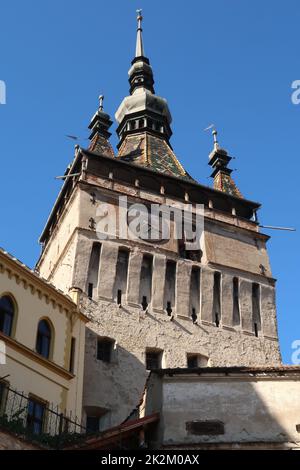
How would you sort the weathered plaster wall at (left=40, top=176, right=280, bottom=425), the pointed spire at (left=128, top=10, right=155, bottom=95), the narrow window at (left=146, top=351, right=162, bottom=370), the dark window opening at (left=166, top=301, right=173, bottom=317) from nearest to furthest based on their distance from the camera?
the weathered plaster wall at (left=40, top=176, right=280, bottom=425) → the narrow window at (left=146, top=351, right=162, bottom=370) → the dark window opening at (left=166, top=301, right=173, bottom=317) → the pointed spire at (left=128, top=10, right=155, bottom=95)

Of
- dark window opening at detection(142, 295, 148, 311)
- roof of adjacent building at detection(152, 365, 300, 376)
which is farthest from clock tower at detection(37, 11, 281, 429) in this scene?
roof of adjacent building at detection(152, 365, 300, 376)

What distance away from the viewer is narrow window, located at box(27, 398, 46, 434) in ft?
60.9

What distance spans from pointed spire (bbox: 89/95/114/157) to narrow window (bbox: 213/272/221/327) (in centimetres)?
791

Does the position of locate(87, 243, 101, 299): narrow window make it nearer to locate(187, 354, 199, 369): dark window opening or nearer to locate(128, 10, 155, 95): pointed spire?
locate(187, 354, 199, 369): dark window opening

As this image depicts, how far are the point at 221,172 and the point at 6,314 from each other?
20849mm

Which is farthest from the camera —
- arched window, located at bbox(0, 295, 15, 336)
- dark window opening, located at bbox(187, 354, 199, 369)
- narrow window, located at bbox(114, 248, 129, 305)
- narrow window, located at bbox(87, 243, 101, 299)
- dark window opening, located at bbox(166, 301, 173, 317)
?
dark window opening, located at bbox(166, 301, 173, 317)

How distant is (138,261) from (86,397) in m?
6.74

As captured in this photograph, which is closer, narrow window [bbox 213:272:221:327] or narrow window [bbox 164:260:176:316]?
narrow window [bbox 164:260:176:316]

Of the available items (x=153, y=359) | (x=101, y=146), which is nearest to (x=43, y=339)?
(x=153, y=359)

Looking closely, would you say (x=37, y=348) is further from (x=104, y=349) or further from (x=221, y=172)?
(x=221, y=172)

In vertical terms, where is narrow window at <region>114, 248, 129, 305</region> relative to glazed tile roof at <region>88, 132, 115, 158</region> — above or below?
below
